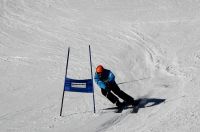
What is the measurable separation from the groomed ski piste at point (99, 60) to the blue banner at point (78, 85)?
0.86 meters

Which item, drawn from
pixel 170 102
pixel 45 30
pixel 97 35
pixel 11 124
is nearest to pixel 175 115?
pixel 170 102

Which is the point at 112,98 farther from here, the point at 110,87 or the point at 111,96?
the point at 110,87

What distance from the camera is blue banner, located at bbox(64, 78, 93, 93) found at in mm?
14352

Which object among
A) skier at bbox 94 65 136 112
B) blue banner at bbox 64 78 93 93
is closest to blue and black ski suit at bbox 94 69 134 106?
skier at bbox 94 65 136 112

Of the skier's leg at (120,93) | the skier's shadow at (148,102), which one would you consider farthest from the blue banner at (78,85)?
the skier's shadow at (148,102)

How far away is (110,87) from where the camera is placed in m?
14.3

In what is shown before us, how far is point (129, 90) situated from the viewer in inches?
623

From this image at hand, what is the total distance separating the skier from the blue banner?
0.34m

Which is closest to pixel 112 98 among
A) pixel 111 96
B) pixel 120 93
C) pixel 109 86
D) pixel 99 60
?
pixel 111 96

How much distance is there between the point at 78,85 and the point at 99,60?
14.9ft

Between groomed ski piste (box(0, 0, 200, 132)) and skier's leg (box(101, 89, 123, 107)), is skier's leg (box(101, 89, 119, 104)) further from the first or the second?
groomed ski piste (box(0, 0, 200, 132))

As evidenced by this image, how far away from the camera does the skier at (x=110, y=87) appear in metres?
14.2

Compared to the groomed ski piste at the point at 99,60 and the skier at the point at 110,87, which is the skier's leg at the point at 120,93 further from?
the groomed ski piste at the point at 99,60

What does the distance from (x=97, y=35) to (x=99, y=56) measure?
2.59 metres
